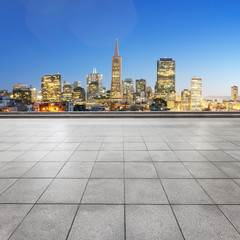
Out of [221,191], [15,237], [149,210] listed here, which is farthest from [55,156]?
[221,191]

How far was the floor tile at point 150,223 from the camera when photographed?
2.53 meters

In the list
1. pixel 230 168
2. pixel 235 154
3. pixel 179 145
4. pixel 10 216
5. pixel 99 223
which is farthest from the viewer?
pixel 179 145

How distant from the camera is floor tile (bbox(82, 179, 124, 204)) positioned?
132 inches

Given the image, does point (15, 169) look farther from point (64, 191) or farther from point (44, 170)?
point (64, 191)

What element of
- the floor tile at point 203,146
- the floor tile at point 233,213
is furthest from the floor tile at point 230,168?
the floor tile at point 203,146

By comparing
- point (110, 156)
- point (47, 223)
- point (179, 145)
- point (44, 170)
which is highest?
point (179, 145)

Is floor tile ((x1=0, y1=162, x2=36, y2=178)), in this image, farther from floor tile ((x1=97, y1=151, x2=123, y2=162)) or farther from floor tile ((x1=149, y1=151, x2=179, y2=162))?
floor tile ((x1=149, y1=151, x2=179, y2=162))

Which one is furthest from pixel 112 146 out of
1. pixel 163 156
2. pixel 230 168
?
pixel 230 168

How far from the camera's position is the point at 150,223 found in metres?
→ 2.77

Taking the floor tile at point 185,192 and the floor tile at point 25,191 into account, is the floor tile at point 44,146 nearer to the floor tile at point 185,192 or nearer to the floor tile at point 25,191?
the floor tile at point 25,191

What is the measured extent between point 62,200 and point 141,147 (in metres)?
3.99

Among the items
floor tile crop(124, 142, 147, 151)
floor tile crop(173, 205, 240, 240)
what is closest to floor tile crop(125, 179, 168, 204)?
floor tile crop(173, 205, 240, 240)

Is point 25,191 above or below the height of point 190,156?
below

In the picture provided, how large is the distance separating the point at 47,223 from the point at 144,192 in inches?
71.6
